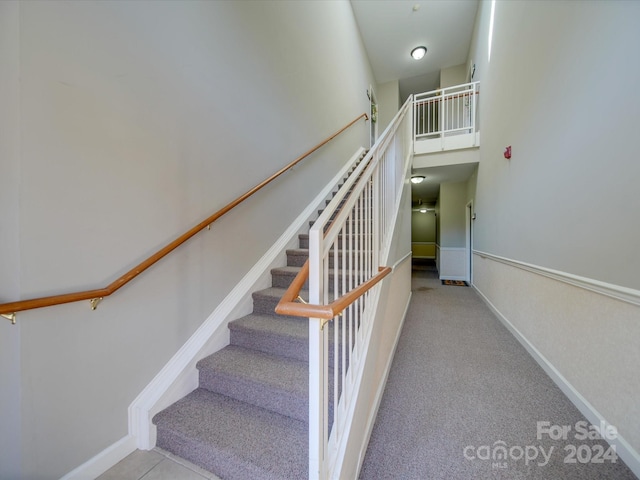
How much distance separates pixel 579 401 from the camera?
5.25 ft

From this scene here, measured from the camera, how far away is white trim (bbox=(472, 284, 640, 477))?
1.21m

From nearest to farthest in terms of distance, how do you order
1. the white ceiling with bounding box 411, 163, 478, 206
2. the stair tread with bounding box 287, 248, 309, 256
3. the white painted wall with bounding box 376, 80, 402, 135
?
the stair tread with bounding box 287, 248, 309, 256 < the white ceiling with bounding box 411, 163, 478, 206 < the white painted wall with bounding box 376, 80, 402, 135

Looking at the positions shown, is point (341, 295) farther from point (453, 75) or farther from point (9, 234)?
point (453, 75)

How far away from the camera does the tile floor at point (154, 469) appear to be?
109cm

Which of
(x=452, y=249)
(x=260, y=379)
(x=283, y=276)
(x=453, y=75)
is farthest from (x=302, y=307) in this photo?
(x=453, y=75)

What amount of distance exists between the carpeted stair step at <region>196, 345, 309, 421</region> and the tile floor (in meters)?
0.32

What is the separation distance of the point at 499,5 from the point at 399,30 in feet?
7.50

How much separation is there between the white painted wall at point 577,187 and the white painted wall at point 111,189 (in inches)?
87.7

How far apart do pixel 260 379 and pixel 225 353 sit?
377 mm

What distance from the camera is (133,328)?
48.7 inches

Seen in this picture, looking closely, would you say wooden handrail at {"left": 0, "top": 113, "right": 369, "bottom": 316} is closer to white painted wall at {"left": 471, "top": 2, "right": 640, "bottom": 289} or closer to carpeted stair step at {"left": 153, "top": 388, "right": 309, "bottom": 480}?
carpeted stair step at {"left": 153, "top": 388, "right": 309, "bottom": 480}

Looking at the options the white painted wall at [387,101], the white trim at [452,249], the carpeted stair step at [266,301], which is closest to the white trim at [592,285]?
the carpeted stair step at [266,301]

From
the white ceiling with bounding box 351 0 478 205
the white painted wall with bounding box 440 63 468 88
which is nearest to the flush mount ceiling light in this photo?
the white ceiling with bounding box 351 0 478 205

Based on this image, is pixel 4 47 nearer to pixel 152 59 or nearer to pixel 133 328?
pixel 152 59
